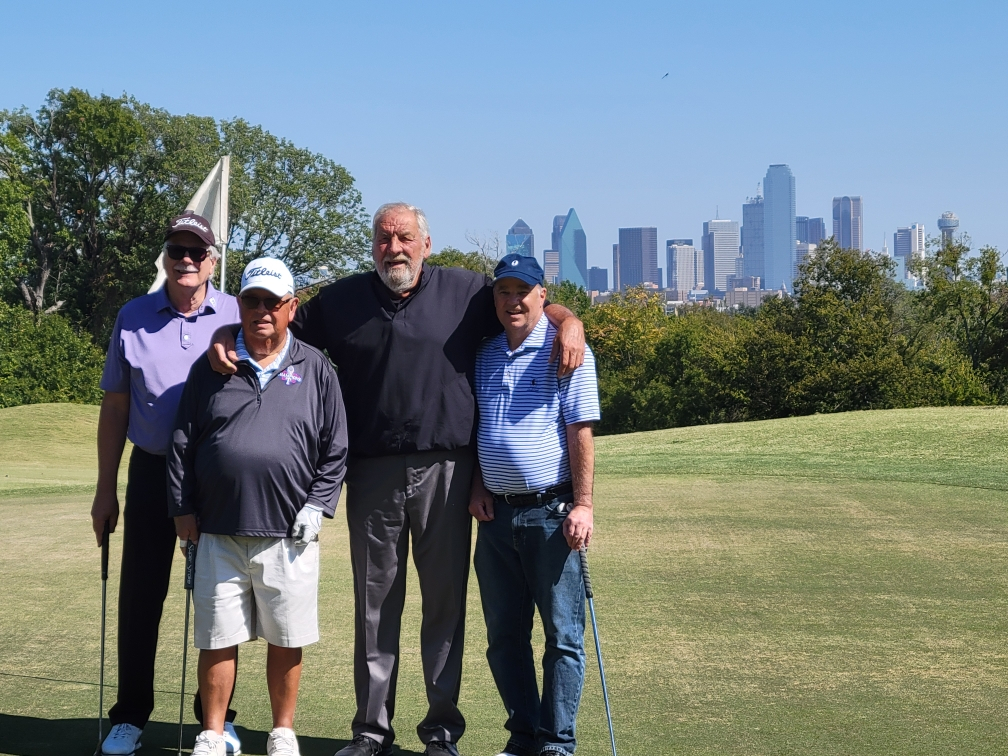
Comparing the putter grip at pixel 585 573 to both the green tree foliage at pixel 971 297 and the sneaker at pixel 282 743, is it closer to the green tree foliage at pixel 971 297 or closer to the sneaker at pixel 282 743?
the sneaker at pixel 282 743

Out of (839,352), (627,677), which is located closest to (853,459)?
(627,677)

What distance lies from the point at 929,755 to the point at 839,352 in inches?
1108

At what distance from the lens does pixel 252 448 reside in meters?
3.63

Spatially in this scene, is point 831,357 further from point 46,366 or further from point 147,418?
point 147,418

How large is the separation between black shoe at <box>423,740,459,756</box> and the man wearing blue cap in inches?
7.2

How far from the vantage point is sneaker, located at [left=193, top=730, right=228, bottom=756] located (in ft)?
12.0

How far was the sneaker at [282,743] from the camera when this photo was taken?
3664 mm

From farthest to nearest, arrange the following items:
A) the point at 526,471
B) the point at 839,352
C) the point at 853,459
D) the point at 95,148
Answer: the point at 95,148 → the point at 839,352 → the point at 853,459 → the point at 526,471

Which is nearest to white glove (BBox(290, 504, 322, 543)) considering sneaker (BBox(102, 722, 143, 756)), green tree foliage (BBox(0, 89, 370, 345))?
sneaker (BBox(102, 722, 143, 756))

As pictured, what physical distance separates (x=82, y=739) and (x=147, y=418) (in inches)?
45.9

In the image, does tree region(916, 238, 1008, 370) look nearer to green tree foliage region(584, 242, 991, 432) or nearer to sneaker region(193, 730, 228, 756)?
green tree foliage region(584, 242, 991, 432)

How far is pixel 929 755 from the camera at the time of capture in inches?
144

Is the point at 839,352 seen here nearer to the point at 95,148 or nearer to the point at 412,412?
the point at 412,412

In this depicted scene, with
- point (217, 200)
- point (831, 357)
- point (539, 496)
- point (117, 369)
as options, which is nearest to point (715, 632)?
point (539, 496)
